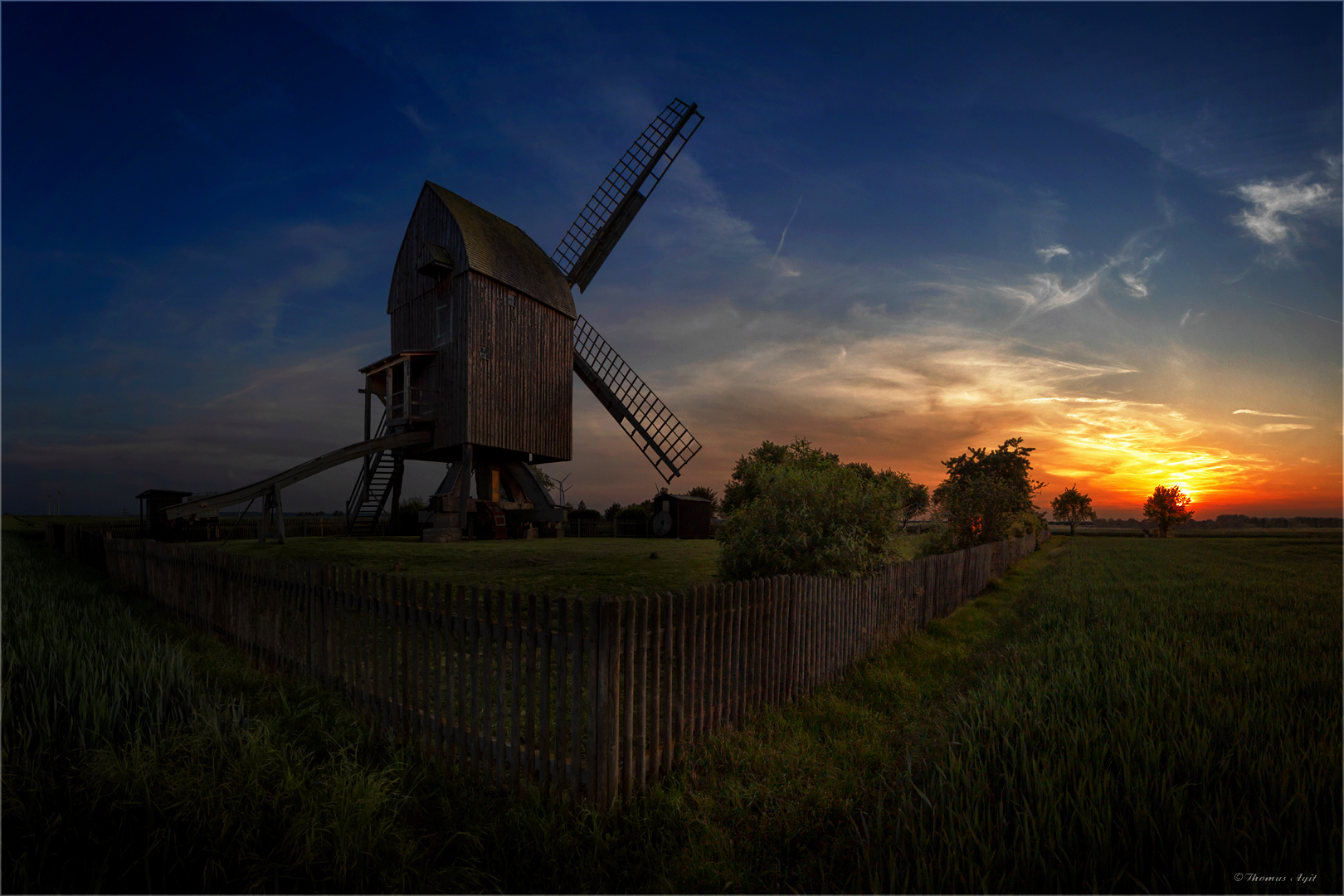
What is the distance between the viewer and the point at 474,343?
21.3 metres

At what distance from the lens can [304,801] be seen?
323cm

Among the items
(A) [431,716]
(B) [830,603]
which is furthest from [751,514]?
(A) [431,716]

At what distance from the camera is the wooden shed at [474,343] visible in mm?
21484

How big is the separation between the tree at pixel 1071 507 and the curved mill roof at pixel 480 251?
11591 centimetres

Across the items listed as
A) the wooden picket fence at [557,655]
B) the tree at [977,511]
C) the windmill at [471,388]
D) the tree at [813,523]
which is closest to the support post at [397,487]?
the windmill at [471,388]

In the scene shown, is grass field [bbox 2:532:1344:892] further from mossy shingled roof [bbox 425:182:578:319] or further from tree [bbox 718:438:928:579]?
mossy shingled roof [bbox 425:182:578:319]

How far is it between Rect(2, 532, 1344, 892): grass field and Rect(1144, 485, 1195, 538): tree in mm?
109975

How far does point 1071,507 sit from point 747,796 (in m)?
132

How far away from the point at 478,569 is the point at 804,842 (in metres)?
11.2

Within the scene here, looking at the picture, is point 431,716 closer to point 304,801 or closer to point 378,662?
point 378,662

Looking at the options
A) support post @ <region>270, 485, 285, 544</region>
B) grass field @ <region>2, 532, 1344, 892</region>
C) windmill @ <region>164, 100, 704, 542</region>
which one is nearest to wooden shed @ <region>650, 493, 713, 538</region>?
windmill @ <region>164, 100, 704, 542</region>

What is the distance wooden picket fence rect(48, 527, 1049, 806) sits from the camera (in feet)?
13.2

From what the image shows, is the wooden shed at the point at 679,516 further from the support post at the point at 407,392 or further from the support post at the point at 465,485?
the support post at the point at 407,392

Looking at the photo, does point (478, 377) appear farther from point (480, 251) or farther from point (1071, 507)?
point (1071, 507)
